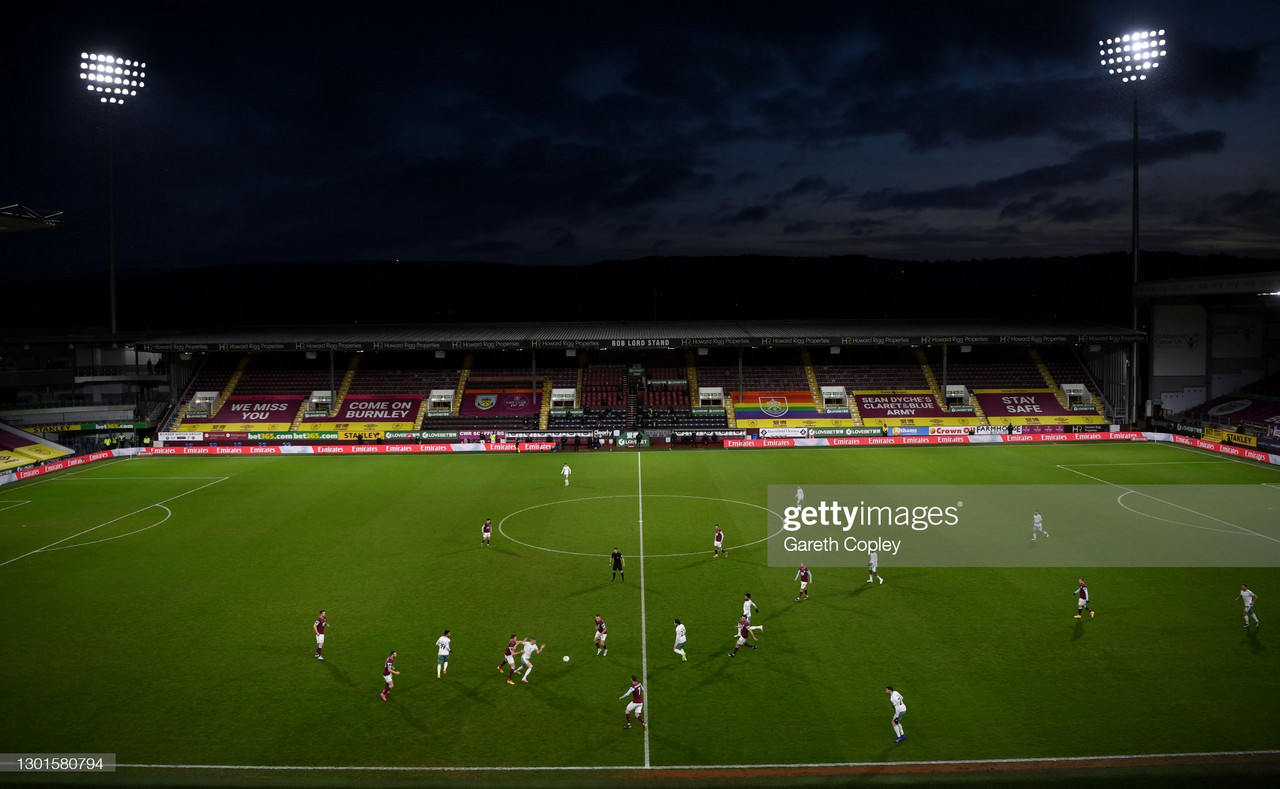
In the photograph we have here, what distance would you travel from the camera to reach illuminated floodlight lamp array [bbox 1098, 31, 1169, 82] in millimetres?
52188

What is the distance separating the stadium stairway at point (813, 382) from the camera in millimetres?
59969

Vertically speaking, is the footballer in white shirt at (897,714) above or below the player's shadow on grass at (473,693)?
above

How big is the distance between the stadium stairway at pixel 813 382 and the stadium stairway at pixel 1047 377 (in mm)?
17931

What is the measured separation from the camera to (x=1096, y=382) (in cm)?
6234

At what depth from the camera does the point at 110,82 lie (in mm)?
54531

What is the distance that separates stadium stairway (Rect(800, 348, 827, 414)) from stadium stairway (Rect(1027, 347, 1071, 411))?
17.9m

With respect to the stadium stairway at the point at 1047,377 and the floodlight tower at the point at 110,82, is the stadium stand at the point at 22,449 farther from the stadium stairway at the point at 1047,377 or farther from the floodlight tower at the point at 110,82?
the stadium stairway at the point at 1047,377

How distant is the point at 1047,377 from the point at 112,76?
238 ft

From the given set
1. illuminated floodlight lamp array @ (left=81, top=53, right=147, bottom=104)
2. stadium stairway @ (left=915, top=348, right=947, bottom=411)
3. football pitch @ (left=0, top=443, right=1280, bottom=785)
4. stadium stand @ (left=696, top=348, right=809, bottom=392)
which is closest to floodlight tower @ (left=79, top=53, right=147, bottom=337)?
illuminated floodlight lamp array @ (left=81, top=53, right=147, bottom=104)

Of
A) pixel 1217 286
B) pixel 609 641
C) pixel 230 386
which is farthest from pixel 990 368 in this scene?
pixel 230 386

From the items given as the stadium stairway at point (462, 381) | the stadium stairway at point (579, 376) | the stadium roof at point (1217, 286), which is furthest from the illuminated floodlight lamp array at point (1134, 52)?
the stadium stairway at point (462, 381)

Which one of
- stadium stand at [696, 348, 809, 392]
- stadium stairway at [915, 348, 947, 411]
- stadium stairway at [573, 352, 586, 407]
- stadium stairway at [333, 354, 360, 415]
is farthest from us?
stadium stand at [696, 348, 809, 392]

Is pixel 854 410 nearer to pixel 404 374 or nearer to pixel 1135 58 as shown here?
pixel 1135 58

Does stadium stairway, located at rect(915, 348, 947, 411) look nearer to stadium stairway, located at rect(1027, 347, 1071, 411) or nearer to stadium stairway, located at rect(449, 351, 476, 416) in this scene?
stadium stairway, located at rect(1027, 347, 1071, 411)
